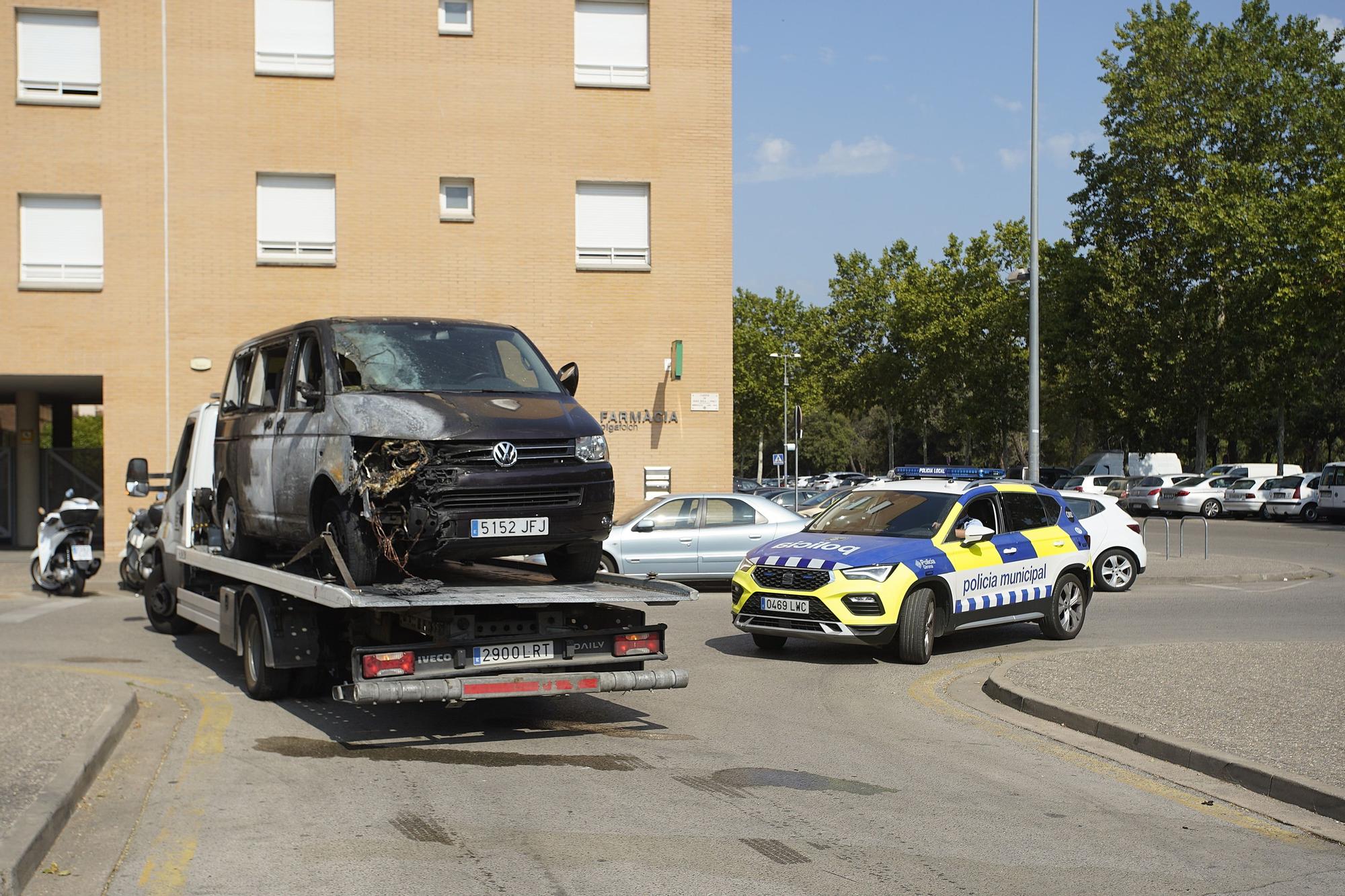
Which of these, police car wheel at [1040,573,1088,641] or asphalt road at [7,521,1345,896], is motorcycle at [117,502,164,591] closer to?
asphalt road at [7,521,1345,896]

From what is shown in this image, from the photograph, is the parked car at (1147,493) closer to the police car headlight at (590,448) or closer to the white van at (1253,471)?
the white van at (1253,471)

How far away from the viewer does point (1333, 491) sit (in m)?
44.5

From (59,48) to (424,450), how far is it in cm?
2001

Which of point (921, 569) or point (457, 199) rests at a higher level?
point (457, 199)

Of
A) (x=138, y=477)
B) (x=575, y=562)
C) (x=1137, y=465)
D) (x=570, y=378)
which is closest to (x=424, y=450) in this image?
(x=575, y=562)

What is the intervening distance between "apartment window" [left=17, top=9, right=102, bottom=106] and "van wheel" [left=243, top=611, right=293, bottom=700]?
1780cm

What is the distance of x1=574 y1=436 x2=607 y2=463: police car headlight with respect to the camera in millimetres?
9305

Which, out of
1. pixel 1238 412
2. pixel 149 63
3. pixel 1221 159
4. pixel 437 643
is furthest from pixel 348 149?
pixel 1238 412

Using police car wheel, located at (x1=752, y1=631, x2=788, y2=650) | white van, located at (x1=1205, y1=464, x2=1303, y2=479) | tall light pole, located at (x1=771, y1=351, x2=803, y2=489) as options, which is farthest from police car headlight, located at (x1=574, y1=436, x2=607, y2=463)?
tall light pole, located at (x1=771, y1=351, x2=803, y2=489)

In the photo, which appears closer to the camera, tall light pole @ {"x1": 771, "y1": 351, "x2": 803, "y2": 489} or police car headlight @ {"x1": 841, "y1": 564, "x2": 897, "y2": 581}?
police car headlight @ {"x1": 841, "y1": 564, "x2": 897, "y2": 581}

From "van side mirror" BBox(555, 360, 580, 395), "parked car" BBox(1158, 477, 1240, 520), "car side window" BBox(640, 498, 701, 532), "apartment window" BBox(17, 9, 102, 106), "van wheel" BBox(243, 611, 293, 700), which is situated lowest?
"parked car" BBox(1158, 477, 1240, 520)

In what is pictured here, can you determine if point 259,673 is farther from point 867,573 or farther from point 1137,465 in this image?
point 1137,465

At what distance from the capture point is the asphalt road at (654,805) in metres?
5.83

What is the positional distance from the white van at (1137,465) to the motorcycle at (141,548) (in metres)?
46.6
